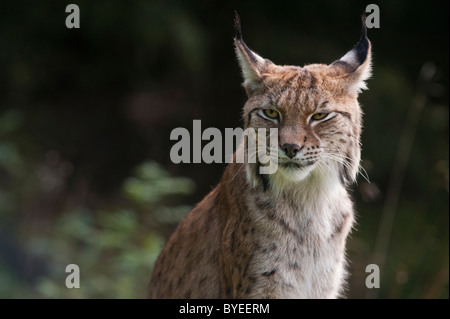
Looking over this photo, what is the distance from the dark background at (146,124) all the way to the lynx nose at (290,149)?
7.47 ft

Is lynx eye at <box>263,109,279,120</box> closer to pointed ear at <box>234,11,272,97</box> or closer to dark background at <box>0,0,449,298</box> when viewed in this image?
pointed ear at <box>234,11,272,97</box>

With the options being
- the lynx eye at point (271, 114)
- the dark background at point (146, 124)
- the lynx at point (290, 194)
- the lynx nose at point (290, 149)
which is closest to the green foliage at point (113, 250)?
the dark background at point (146, 124)

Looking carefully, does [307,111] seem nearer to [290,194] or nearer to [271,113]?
[271,113]

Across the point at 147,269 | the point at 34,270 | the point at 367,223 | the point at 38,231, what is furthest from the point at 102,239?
the point at 367,223

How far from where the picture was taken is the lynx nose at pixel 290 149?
3.39 meters

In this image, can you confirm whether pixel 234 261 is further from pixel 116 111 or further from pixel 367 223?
pixel 116 111

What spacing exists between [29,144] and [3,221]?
4.37 ft

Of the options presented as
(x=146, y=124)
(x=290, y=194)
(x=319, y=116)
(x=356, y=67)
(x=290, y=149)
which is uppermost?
(x=146, y=124)

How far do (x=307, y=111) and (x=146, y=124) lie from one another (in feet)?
17.6

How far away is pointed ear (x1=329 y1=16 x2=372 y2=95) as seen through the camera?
3611 mm

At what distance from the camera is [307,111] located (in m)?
3.50

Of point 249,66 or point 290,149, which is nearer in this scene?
point 290,149

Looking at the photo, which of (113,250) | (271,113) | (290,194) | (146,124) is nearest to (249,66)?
(271,113)

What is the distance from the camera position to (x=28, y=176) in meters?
8.08
